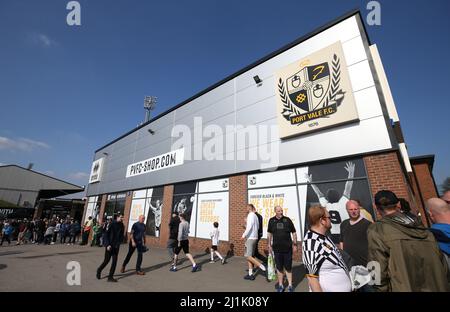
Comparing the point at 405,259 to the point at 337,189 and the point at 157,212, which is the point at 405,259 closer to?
the point at 337,189

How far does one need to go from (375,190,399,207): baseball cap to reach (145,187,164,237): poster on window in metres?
12.8

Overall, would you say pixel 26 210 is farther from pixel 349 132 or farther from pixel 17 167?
pixel 349 132

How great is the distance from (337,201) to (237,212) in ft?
13.7

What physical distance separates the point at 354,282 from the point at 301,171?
570cm

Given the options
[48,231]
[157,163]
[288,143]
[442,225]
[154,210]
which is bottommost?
[48,231]

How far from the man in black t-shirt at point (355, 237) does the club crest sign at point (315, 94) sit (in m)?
4.70

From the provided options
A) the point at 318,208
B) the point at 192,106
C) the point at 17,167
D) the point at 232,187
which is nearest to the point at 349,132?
the point at 232,187

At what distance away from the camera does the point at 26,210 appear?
93.9 feet

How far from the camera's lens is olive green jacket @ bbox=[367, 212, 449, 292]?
1.87m

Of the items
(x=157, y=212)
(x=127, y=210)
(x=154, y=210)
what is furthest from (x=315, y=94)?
(x=127, y=210)

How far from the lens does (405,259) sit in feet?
6.27

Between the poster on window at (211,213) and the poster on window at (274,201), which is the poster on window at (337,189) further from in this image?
the poster on window at (211,213)

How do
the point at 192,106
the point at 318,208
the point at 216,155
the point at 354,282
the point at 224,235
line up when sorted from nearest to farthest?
the point at 318,208, the point at 354,282, the point at 224,235, the point at 216,155, the point at 192,106

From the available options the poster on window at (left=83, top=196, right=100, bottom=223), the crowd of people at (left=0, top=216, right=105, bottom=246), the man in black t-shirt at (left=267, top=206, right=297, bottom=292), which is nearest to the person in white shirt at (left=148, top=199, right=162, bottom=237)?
the crowd of people at (left=0, top=216, right=105, bottom=246)
